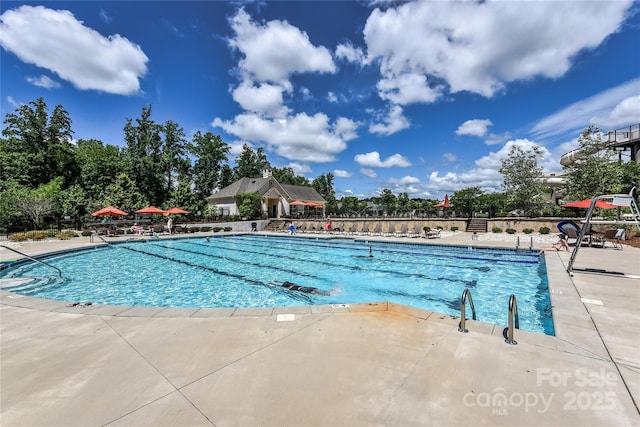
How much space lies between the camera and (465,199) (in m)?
28.7

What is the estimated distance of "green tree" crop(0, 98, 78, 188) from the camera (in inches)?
1129

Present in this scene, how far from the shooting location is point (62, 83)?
2555 centimetres

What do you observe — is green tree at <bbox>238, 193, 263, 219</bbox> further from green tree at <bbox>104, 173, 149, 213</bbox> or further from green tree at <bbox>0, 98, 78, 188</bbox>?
green tree at <bbox>0, 98, 78, 188</bbox>

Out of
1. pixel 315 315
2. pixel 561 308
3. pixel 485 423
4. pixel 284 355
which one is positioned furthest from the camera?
pixel 561 308

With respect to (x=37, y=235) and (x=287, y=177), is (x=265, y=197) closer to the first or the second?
(x=37, y=235)

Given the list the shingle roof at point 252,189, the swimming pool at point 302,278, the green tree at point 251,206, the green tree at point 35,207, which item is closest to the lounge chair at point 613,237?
the swimming pool at point 302,278

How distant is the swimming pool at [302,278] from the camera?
7645mm

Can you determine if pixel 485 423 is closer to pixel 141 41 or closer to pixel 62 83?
pixel 141 41

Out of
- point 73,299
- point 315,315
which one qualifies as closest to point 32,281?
point 73,299

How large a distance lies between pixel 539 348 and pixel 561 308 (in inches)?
86.4

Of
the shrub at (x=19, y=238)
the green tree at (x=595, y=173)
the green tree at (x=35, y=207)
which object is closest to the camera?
the shrub at (x=19, y=238)

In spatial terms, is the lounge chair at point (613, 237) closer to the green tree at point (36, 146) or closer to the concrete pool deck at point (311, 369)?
the concrete pool deck at point (311, 369)

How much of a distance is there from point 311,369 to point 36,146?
42.8 meters

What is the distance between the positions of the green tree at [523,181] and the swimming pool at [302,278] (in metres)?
13.4
